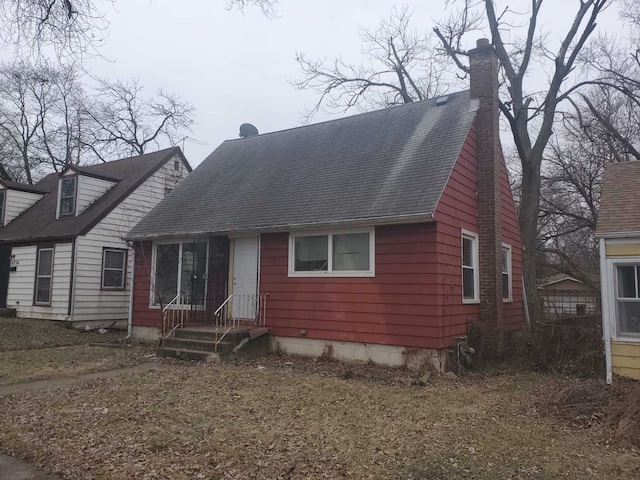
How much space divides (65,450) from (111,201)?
13.5 meters

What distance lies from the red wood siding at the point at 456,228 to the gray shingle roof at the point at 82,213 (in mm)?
11734

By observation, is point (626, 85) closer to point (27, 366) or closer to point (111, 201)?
point (111, 201)

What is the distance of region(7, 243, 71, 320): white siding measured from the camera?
15.7 metres

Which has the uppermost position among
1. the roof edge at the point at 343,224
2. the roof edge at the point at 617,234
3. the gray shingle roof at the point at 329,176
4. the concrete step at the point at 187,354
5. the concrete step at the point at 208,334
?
the gray shingle roof at the point at 329,176

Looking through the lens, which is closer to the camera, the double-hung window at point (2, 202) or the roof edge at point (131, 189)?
the roof edge at point (131, 189)

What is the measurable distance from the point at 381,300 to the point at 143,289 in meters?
7.37

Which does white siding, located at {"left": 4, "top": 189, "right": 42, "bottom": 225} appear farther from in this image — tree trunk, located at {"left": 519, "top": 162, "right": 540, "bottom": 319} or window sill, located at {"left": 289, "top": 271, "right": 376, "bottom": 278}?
tree trunk, located at {"left": 519, "top": 162, "right": 540, "bottom": 319}

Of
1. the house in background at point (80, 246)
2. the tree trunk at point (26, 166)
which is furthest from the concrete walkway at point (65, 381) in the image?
the tree trunk at point (26, 166)

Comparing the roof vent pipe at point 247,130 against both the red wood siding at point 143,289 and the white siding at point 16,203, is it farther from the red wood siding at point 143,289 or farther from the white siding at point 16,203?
the white siding at point 16,203

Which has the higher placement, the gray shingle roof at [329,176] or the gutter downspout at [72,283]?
the gray shingle roof at [329,176]

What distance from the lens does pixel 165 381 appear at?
7945 millimetres

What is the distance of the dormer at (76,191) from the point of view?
17.0 metres

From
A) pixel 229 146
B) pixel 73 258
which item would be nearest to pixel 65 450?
pixel 73 258

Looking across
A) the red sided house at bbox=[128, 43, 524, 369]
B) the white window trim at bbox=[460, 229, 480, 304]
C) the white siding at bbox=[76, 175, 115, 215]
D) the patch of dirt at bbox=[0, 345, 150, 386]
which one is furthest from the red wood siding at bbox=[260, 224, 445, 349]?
the white siding at bbox=[76, 175, 115, 215]
